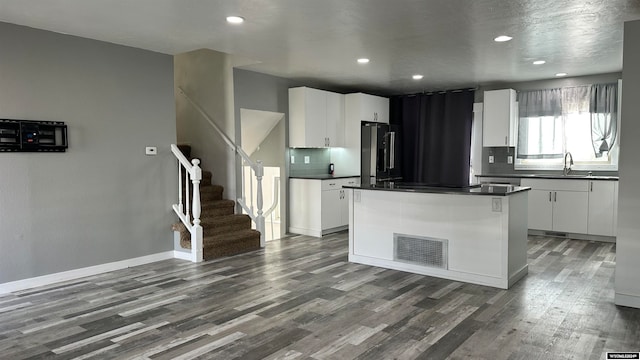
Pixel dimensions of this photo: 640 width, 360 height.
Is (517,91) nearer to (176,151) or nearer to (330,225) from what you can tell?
(330,225)

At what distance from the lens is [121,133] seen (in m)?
4.84

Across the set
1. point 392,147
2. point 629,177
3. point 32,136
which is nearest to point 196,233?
point 32,136

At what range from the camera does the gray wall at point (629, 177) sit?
136 inches

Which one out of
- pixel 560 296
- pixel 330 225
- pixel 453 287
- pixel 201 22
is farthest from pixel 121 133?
pixel 560 296

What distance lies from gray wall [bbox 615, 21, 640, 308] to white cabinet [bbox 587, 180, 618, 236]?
2990mm

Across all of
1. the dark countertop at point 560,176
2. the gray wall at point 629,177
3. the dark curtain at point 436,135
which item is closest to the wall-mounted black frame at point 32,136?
the gray wall at point 629,177

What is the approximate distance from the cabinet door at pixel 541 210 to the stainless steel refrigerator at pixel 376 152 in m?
2.42

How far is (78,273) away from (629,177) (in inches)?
204

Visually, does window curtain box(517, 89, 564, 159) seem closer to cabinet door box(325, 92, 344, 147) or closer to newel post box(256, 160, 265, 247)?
cabinet door box(325, 92, 344, 147)

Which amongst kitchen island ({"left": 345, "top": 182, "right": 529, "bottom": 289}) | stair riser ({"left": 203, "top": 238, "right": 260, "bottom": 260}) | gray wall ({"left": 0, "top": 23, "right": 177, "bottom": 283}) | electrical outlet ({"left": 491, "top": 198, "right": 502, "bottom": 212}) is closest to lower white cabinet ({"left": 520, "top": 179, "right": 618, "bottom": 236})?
kitchen island ({"left": 345, "top": 182, "right": 529, "bottom": 289})

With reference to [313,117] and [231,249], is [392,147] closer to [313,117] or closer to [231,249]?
[313,117]

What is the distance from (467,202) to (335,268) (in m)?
1.59

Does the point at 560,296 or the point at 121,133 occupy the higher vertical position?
the point at 121,133

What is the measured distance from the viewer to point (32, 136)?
162 inches
